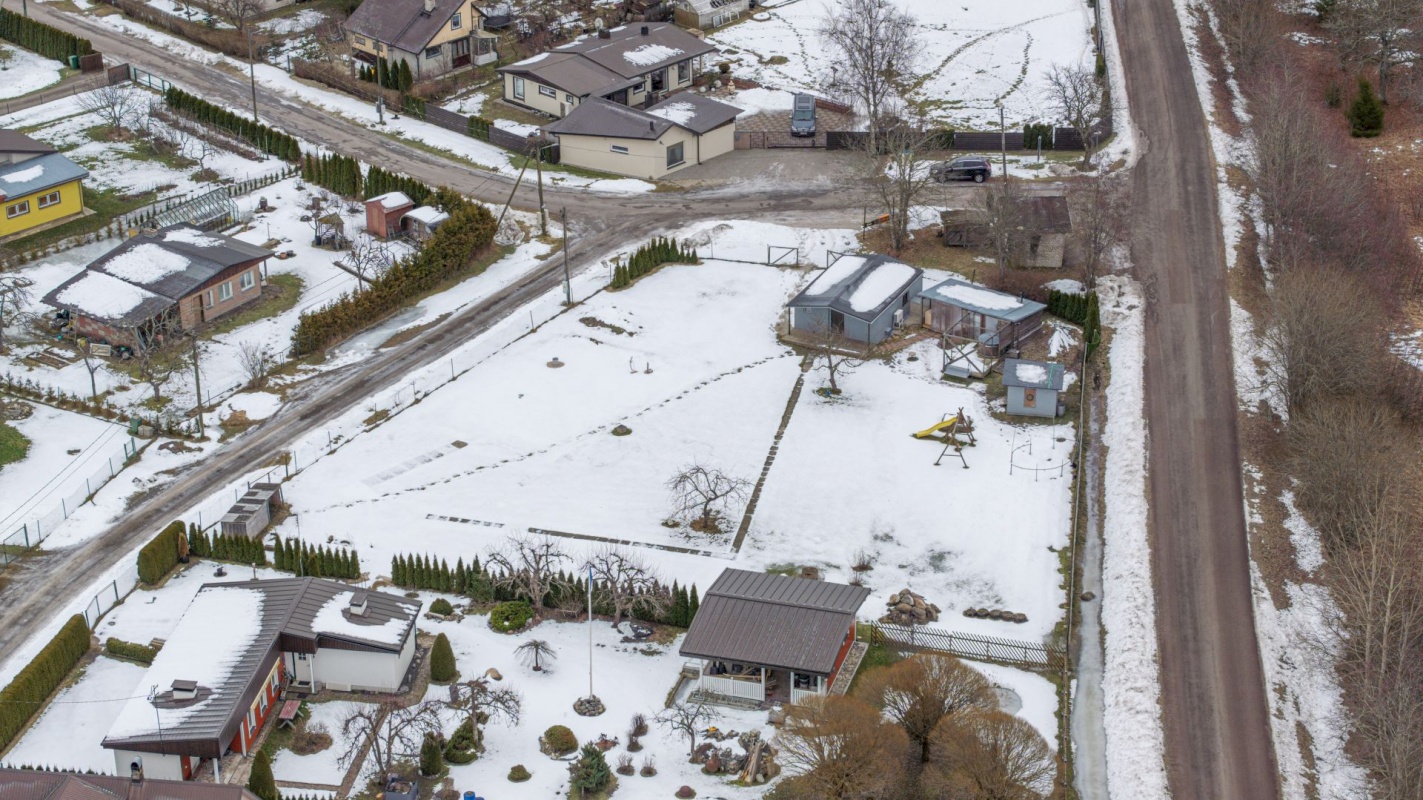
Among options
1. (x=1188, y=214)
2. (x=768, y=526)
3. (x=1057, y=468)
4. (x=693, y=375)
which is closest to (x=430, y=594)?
(x=768, y=526)

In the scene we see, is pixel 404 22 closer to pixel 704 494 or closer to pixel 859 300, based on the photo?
pixel 859 300

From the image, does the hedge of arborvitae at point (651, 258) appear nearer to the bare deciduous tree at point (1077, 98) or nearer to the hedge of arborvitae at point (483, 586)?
the bare deciduous tree at point (1077, 98)

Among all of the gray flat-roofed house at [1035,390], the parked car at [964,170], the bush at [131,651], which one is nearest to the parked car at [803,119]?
the parked car at [964,170]

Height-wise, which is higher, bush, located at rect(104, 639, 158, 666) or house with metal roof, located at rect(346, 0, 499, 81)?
house with metal roof, located at rect(346, 0, 499, 81)

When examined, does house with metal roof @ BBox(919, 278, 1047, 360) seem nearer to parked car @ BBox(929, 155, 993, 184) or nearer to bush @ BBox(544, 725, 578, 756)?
parked car @ BBox(929, 155, 993, 184)

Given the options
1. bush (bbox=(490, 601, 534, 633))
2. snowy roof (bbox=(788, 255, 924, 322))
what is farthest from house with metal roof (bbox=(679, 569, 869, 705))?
snowy roof (bbox=(788, 255, 924, 322))

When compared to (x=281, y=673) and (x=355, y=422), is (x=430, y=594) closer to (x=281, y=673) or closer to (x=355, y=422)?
(x=281, y=673)
